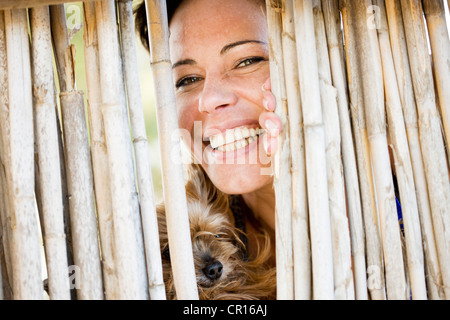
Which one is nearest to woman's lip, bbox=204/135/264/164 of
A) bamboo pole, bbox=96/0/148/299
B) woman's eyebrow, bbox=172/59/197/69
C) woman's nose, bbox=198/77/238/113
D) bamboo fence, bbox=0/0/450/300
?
woman's nose, bbox=198/77/238/113

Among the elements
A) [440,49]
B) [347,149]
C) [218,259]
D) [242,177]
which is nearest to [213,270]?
[218,259]

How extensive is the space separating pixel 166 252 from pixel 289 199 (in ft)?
2.04

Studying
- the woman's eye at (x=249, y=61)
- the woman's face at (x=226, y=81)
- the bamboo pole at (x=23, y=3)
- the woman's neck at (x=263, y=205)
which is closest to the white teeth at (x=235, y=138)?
the woman's face at (x=226, y=81)

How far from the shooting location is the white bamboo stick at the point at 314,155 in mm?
1028

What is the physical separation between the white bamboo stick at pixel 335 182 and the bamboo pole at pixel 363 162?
6 centimetres

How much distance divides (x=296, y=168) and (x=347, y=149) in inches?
5.0

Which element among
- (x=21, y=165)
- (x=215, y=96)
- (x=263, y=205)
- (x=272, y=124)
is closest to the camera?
Answer: (x=21, y=165)

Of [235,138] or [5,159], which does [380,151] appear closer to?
[235,138]

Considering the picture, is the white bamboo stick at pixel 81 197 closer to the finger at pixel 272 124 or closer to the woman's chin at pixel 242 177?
the finger at pixel 272 124

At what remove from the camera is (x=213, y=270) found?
1523 mm

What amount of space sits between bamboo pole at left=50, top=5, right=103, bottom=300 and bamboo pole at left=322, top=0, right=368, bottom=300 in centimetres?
54

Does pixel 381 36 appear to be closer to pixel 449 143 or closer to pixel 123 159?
pixel 449 143

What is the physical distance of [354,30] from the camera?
45.9 inches

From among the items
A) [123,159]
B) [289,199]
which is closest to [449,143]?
[289,199]
